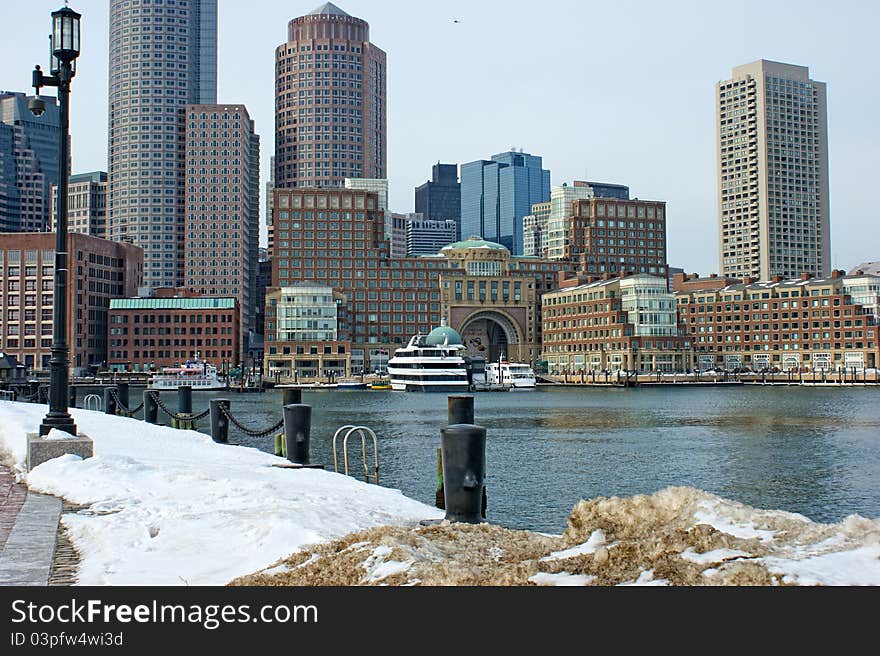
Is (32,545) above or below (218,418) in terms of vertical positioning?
above

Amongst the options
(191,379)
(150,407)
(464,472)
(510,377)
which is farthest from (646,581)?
(191,379)

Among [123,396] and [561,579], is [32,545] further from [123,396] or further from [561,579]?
[123,396]

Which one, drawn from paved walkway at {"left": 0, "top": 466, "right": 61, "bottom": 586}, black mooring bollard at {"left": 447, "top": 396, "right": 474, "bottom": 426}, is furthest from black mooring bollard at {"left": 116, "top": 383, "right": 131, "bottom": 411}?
paved walkway at {"left": 0, "top": 466, "right": 61, "bottom": 586}

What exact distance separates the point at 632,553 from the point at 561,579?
100 centimetres

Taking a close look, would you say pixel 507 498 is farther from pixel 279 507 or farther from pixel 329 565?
pixel 329 565

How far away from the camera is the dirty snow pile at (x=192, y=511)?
12.2 m

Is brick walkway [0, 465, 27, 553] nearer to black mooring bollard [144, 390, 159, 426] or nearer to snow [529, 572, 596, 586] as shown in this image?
snow [529, 572, 596, 586]

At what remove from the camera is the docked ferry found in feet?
521

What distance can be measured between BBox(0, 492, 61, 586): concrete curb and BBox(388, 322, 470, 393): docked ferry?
14240 centimetres

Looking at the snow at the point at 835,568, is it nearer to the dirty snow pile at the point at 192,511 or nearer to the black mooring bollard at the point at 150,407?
the dirty snow pile at the point at 192,511

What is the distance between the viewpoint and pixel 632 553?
988 cm
